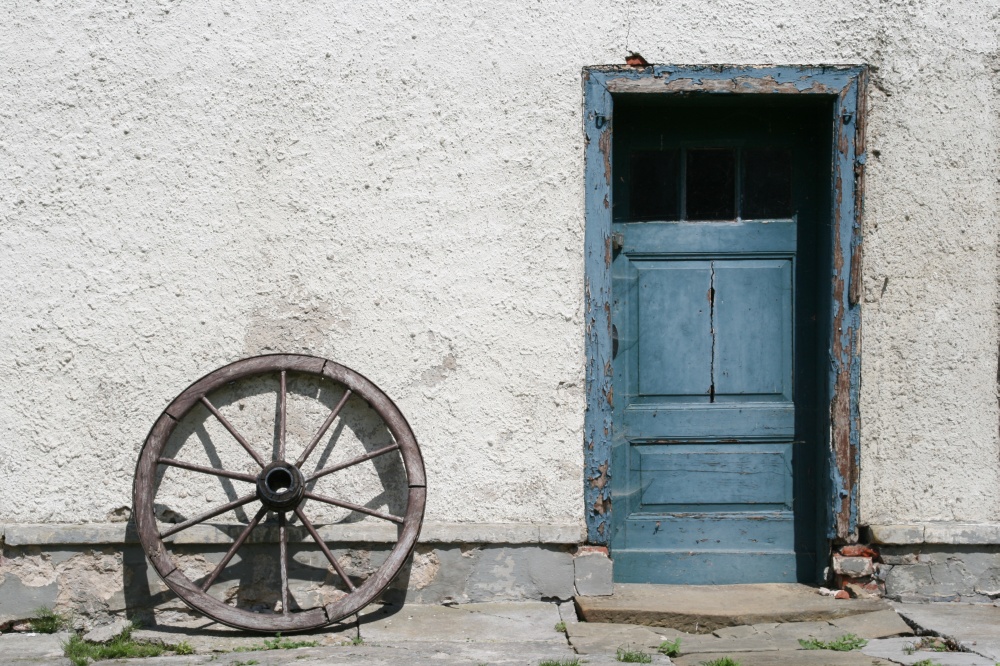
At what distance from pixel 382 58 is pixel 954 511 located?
3013mm

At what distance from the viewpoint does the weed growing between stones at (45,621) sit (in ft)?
13.3

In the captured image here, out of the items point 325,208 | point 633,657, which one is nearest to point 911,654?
point 633,657

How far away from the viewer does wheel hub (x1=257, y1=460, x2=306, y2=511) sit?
12.8 feet

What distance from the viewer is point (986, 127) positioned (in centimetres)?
421

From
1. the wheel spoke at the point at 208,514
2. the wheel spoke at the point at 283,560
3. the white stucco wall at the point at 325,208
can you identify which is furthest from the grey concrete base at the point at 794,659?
the wheel spoke at the point at 208,514

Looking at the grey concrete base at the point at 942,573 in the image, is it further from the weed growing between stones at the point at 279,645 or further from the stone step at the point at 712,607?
the weed growing between stones at the point at 279,645

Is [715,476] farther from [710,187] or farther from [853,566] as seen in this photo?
[710,187]

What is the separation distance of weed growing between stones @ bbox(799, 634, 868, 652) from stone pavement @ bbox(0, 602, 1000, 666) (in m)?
0.04

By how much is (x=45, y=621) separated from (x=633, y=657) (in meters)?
2.34

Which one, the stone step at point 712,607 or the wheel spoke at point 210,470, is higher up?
the wheel spoke at point 210,470

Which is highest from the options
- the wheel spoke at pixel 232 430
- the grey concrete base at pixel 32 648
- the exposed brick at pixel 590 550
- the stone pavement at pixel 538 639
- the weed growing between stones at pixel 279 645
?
the wheel spoke at pixel 232 430

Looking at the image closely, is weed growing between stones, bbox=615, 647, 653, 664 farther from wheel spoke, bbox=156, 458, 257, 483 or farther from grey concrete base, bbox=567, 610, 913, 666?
wheel spoke, bbox=156, 458, 257, 483

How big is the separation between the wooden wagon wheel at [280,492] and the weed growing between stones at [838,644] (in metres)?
1.51

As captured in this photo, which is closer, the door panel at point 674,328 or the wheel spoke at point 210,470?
the wheel spoke at point 210,470
